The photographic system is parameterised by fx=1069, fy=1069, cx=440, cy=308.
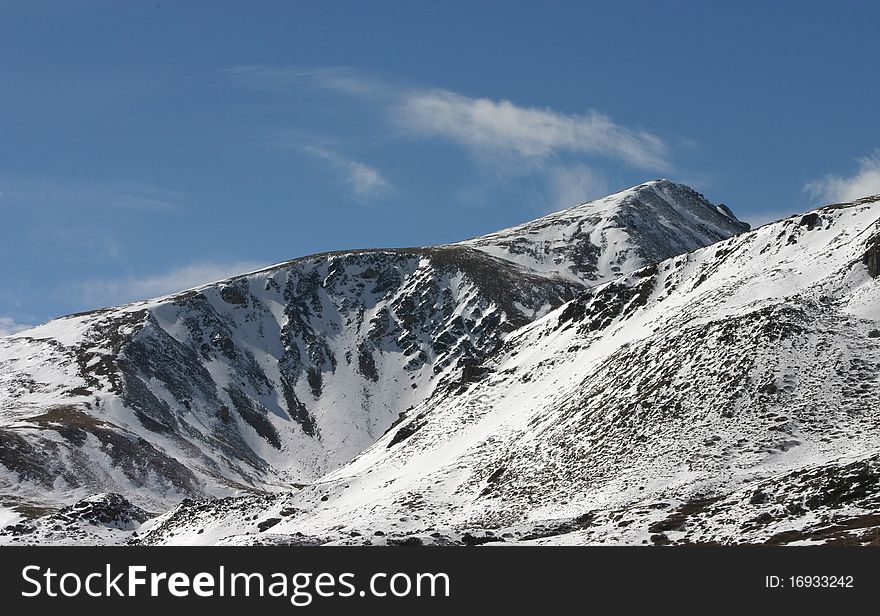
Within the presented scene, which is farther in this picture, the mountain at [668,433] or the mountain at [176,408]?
the mountain at [176,408]

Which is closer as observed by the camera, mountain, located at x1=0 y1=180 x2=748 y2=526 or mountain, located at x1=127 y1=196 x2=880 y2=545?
mountain, located at x1=127 y1=196 x2=880 y2=545

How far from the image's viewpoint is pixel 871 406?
61438 mm

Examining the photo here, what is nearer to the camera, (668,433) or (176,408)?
(668,433)

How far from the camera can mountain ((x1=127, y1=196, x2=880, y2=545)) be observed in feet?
177

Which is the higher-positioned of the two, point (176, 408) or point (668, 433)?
point (176, 408)

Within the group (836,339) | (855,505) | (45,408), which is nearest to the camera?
(855,505)

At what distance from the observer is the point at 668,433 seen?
66.4m

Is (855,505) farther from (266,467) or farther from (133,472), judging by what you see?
(266,467)

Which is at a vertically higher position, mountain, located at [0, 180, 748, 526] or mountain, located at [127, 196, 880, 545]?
mountain, located at [0, 180, 748, 526]

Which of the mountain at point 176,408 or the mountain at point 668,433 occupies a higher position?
the mountain at point 176,408

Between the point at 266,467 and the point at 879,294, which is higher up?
the point at 266,467

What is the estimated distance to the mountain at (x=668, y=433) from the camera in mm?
53906
